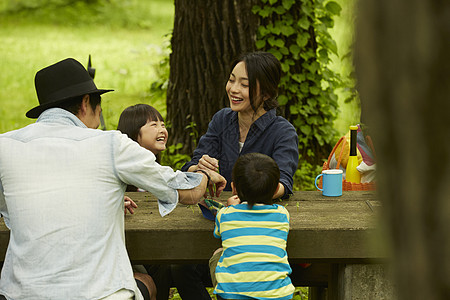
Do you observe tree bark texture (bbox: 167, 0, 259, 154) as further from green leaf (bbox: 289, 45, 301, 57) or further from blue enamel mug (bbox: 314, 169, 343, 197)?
blue enamel mug (bbox: 314, 169, 343, 197)

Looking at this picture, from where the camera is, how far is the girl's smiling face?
3211 millimetres

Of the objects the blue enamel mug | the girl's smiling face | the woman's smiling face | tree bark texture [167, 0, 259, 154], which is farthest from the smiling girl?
tree bark texture [167, 0, 259, 154]

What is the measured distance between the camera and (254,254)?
7.54 ft

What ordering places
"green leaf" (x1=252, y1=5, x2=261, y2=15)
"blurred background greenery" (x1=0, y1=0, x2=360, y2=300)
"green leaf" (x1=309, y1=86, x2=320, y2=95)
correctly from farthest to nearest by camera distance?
"blurred background greenery" (x1=0, y1=0, x2=360, y2=300), "green leaf" (x1=309, y1=86, x2=320, y2=95), "green leaf" (x1=252, y1=5, x2=261, y2=15)

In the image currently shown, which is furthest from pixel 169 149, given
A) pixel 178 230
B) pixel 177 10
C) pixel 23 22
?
pixel 23 22

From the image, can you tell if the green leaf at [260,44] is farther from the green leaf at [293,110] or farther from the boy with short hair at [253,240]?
the boy with short hair at [253,240]

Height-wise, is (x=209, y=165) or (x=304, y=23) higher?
(x=304, y=23)

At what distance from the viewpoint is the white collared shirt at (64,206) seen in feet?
6.84

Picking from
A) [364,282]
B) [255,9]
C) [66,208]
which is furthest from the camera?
[255,9]

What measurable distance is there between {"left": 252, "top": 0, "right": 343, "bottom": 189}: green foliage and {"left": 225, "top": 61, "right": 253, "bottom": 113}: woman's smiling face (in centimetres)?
225

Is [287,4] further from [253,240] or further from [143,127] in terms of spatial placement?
[253,240]

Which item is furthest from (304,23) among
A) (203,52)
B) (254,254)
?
(254,254)

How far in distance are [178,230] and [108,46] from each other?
1005 cm

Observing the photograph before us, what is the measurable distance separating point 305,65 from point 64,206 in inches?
159
